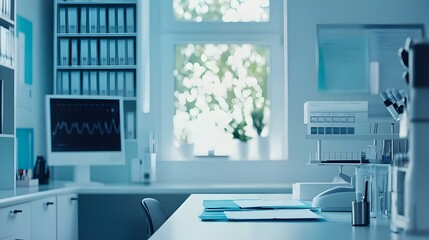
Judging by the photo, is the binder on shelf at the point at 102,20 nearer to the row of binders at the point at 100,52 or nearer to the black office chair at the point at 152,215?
the row of binders at the point at 100,52

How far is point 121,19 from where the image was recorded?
182 inches

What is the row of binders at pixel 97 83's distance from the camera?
15.1ft

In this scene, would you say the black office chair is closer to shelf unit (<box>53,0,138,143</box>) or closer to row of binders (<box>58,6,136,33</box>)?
shelf unit (<box>53,0,138,143</box>)

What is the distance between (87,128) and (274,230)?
8.75 feet

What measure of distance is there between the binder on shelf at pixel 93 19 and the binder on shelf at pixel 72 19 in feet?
0.34

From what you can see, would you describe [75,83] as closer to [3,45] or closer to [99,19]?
[99,19]

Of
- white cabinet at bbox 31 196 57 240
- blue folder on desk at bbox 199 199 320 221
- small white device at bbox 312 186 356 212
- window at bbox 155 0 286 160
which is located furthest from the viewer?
window at bbox 155 0 286 160

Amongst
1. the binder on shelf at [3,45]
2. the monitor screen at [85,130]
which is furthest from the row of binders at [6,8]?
the monitor screen at [85,130]

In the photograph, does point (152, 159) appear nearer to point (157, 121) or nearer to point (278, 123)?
point (157, 121)

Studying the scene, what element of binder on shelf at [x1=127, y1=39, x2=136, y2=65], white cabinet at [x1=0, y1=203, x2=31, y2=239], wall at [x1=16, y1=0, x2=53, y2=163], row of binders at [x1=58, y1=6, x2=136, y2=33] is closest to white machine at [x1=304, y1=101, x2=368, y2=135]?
white cabinet at [x1=0, y1=203, x2=31, y2=239]

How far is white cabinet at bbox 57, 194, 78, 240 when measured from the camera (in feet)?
12.5

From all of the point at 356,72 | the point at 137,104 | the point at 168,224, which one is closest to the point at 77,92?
the point at 137,104

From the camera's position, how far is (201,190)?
4.13 m

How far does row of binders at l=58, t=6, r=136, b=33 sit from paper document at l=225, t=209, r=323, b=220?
2.49 meters
